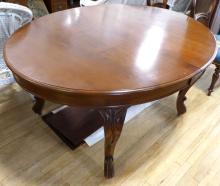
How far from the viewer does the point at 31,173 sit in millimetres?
1334

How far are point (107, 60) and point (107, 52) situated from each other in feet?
0.25

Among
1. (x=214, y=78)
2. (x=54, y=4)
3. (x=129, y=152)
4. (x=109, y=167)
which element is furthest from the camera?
(x=54, y=4)

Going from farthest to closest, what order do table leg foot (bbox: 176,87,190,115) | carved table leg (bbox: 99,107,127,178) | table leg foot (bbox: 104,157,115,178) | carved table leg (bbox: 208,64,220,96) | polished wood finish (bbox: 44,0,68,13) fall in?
polished wood finish (bbox: 44,0,68,13) < carved table leg (bbox: 208,64,220,96) < table leg foot (bbox: 176,87,190,115) < table leg foot (bbox: 104,157,115,178) < carved table leg (bbox: 99,107,127,178)

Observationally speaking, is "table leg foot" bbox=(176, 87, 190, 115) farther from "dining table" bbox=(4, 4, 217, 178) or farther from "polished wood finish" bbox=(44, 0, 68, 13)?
"polished wood finish" bbox=(44, 0, 68, 13)

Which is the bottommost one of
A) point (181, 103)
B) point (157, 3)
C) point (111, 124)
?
point (181, 103)

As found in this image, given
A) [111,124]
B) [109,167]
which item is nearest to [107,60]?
[111,124]

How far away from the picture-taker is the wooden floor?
1329 millimetres

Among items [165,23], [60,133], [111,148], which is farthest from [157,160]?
[165,23]

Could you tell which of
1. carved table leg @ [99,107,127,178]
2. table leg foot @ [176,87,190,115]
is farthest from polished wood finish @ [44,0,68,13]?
carved table leg @ [99,107,127,178]

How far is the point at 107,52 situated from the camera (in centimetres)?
111

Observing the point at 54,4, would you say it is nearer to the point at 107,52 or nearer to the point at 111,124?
the point at 107,52

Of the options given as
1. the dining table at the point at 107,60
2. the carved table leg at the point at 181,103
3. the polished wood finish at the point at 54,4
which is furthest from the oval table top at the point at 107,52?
the polished wood finish at the point at 54,4

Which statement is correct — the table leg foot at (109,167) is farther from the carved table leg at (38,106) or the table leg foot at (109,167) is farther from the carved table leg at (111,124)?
the carved table leg at (38,106)

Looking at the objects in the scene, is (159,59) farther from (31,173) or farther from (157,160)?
(31,173)
